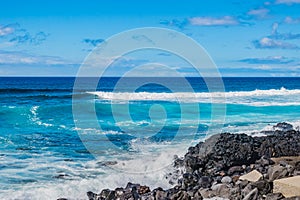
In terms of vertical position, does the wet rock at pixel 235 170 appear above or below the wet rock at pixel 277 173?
below

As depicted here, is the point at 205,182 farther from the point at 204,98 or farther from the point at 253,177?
the point at 204,98

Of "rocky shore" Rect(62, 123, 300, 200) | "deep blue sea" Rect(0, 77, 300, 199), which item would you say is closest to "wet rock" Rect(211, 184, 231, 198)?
"rocky shore" Rect(62, 123, 300, 200)

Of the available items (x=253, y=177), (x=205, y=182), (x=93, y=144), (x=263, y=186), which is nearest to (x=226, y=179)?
(x=205, y=182)

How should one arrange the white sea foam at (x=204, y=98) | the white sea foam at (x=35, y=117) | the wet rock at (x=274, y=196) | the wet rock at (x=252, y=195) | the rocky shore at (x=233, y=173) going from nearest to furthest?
the wet rock at (x=274, y=196) → the wet rock at (x=252, y=195) → the rocky shore at (x=233, y=173) → the white sea foam at (x=35, y=117) → the white sea foam at (x=204, y=98)

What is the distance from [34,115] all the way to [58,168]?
1483 centimetres

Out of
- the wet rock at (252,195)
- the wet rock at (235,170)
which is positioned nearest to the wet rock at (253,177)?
the wet rock at (252,195)

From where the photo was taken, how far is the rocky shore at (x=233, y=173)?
9.23 metres

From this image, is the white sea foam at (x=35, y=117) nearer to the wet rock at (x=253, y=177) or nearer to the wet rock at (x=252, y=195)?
the wet rock at (x=253, y=177)

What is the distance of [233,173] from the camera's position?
11391 millimetres

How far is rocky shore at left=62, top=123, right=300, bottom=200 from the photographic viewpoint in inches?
363

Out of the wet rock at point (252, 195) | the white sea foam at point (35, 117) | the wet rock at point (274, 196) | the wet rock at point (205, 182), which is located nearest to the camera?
the wet rock at point (274, 196)

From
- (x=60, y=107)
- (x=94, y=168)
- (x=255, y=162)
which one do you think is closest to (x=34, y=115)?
(x=60, y=107)

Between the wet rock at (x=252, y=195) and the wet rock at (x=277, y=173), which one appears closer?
the wet rock at (x=252, y=195)

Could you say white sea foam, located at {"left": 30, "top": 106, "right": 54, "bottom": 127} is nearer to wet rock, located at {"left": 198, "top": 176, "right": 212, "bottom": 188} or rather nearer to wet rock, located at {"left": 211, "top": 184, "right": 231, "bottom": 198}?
wet rock, located at {"left": 198, "top": 176, "right": 212, "bottom": 188}
